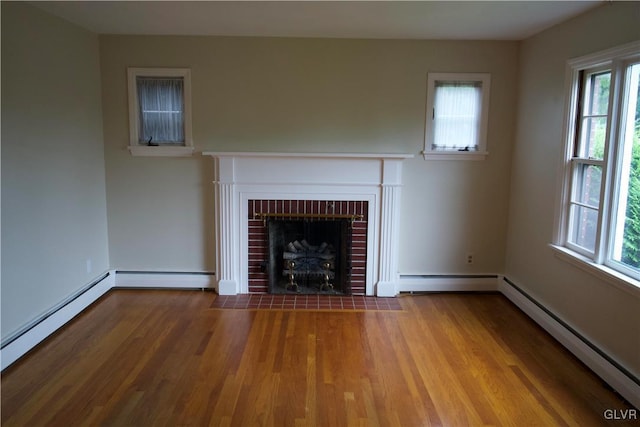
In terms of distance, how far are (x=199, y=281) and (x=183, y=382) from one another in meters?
1.77

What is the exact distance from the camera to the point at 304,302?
4293mm

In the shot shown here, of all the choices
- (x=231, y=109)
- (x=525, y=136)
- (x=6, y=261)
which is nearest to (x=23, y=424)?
(x=6, y=261)

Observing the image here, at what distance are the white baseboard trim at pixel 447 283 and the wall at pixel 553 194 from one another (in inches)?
10.2

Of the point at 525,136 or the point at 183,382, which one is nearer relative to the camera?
the point at 183,382

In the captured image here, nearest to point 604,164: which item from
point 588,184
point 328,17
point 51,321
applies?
point 588,184

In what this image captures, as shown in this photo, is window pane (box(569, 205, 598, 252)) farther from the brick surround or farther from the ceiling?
the brick surround

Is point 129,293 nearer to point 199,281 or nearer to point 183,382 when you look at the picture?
point 199,281

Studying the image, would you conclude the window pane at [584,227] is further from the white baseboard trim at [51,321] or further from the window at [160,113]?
the white baseboard trim at [51,321]

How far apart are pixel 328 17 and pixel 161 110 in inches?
72.2

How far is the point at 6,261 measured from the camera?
3025 mm

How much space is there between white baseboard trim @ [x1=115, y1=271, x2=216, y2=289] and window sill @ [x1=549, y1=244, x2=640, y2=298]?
3.07 metres

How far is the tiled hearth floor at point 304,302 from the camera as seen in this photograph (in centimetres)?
420

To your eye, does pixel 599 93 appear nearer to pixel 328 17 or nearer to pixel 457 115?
pixel 457 115

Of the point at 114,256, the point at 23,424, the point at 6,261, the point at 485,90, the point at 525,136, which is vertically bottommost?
the point at 23,424
